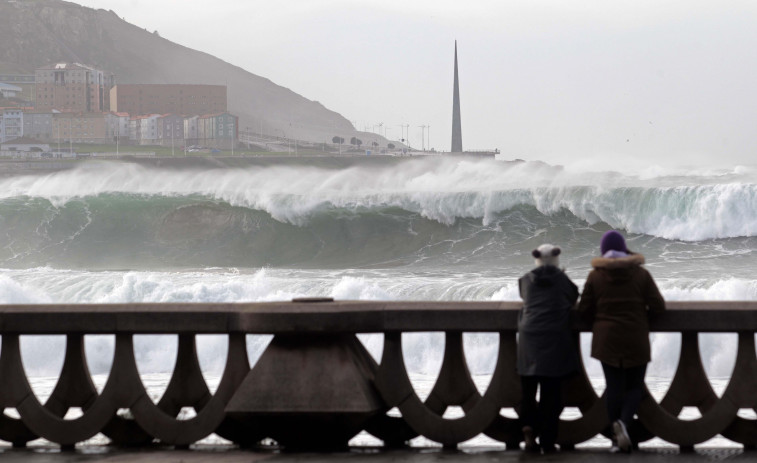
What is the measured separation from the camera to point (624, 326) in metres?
5.79

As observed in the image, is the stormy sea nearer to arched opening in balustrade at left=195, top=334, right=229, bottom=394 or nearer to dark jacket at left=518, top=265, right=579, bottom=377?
arched opening in balustrade at left=195, top=334, right=229, bottom=394

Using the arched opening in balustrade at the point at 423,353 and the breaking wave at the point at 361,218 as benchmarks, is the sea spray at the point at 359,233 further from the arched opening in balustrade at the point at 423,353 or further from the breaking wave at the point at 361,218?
the arched opening in balustrade at the point at 423,353

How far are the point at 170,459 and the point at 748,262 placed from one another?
1164 inches

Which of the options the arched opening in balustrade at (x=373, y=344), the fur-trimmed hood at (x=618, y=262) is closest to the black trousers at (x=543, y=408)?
the fur-trimmed hood at (x=618, y=262)

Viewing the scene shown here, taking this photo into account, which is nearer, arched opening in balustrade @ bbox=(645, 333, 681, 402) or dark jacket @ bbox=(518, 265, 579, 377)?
dark jacket @ bbox=(518, 265, 579, 377)

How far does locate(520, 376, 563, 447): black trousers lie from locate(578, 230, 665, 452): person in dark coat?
26 cm

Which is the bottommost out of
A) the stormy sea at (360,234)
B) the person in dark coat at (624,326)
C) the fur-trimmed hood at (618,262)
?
the stormy sea at (360,234)

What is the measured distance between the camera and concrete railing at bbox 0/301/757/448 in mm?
5840

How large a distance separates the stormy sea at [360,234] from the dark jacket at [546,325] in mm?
11354

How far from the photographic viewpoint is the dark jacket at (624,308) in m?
5.78

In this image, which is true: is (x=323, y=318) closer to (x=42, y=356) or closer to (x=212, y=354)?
(x=212, y=354)

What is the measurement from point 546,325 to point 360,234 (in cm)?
3590

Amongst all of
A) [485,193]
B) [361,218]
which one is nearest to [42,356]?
[361,218]

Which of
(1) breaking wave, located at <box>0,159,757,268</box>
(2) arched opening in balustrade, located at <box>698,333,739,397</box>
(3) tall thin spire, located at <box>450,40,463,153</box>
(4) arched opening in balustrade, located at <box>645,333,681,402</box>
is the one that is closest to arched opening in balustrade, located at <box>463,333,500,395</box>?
(4) arched opening in balustrade, located at <box>645,333,681,402</box>
